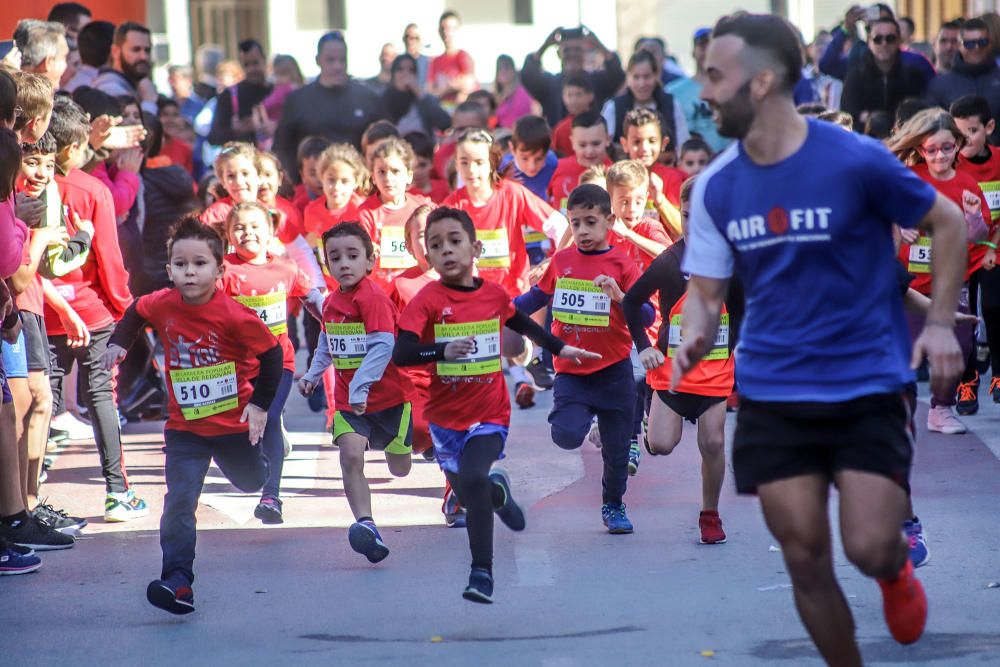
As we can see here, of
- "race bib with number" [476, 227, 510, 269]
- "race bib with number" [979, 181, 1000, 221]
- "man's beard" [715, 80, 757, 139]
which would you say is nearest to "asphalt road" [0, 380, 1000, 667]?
"race bib with number" [476, 227, 510, 269]

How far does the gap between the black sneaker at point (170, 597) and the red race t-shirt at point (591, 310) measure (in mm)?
2066

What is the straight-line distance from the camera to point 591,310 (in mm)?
6918

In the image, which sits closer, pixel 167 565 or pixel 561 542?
pixel 167 565

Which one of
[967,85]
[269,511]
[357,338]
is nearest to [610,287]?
[357,338]

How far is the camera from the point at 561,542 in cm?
659

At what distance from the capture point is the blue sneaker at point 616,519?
669cm

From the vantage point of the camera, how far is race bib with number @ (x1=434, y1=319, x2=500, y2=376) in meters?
5.90

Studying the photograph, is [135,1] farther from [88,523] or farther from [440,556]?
[440,556]

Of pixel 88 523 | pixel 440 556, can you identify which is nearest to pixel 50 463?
pixel 88 523

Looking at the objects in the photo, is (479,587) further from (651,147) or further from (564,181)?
(564,181)

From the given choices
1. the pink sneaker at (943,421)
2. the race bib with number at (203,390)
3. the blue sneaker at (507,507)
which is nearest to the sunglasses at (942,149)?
the pink sneaker at (943,421)

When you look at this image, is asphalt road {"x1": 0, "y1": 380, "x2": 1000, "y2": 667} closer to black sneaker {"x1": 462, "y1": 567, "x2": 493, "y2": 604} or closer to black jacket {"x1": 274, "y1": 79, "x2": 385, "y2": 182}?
black sneaker {"x1": 462, "y1": 567, "x2": 493, "y2": 604}

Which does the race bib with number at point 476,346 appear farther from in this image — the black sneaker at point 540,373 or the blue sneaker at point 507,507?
the black sneaker at point 540,373

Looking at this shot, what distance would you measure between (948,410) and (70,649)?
5.25 metres
